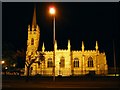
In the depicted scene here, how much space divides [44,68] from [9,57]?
14776mm

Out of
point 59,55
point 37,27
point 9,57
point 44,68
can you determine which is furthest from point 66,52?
point 9,57

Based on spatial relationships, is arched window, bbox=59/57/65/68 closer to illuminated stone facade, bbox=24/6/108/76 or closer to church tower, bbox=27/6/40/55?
illuminated stone facade, bbox=24/6/108/76

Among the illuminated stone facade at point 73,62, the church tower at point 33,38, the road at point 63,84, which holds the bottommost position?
the road at point 63,84

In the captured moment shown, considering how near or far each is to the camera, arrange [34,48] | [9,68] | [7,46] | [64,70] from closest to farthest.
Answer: [7,46] < [9,68] < [64,70] < [34,48]

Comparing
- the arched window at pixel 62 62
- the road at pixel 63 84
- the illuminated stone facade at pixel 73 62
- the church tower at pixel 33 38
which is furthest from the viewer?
the church tower at pixel 33 38

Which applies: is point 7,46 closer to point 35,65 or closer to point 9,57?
point 9,57

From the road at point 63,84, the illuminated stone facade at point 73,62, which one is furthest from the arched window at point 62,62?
the road at point 63,84

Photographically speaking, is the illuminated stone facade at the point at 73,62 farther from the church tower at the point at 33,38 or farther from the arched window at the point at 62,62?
the church tower at the point at 33,38

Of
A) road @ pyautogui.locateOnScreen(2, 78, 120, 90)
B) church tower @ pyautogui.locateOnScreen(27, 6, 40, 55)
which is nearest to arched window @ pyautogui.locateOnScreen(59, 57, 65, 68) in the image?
church tower @ pyautogui.locateOnScreen(27, 6, 40, 55)

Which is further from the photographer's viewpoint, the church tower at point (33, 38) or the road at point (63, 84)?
the church tower at point (33, 38)

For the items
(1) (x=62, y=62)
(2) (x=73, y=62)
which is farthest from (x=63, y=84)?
(1) (x=62, y=62)

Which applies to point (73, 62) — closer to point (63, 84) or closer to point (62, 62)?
point (62, 62)

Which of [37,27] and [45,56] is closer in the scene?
[45,56]

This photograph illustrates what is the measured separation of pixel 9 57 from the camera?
63.3 metres
